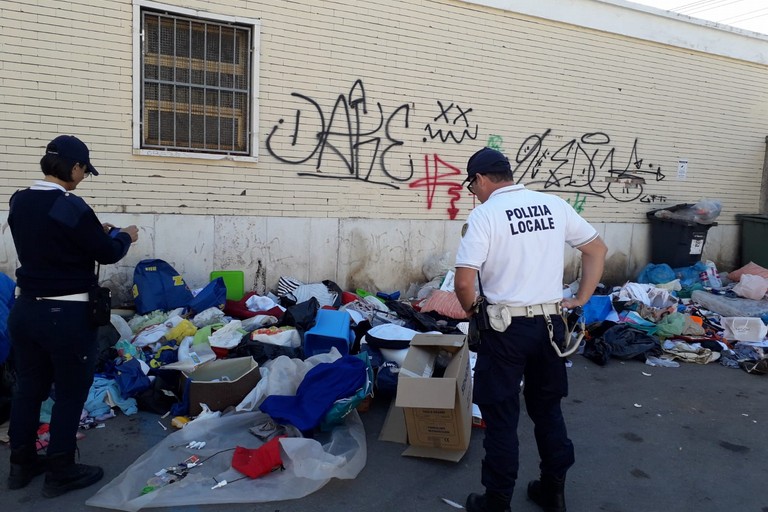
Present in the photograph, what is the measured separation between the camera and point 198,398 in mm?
4297

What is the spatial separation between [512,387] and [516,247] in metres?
0.71

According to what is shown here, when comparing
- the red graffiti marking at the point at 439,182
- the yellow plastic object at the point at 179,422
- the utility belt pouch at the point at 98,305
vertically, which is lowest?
the yellow plastic object at the point at 179,422

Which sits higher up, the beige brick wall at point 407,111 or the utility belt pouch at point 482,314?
the beige brick wall at point 407,111

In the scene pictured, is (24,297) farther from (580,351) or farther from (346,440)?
(580,351)

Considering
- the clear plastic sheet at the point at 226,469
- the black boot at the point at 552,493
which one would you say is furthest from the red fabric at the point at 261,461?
the black boot at the point at 552,493

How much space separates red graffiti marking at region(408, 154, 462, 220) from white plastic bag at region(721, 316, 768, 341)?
11.9 ft

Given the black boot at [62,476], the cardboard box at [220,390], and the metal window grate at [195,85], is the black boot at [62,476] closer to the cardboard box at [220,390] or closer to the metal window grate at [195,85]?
the cardboard box at [220,390]

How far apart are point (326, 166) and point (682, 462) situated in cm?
498

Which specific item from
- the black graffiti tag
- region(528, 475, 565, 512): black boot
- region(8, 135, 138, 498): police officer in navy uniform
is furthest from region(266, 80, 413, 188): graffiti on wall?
region(528, 475, 565, 512): black boot

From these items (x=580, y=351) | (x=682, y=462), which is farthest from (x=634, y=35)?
(x=682, y=462)

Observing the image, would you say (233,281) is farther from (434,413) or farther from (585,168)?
(585,168)

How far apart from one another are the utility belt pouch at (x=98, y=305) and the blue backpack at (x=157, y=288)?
2827mm

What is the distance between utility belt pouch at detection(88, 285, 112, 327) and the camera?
3.25m

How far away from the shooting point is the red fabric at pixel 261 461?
3.44 metres
